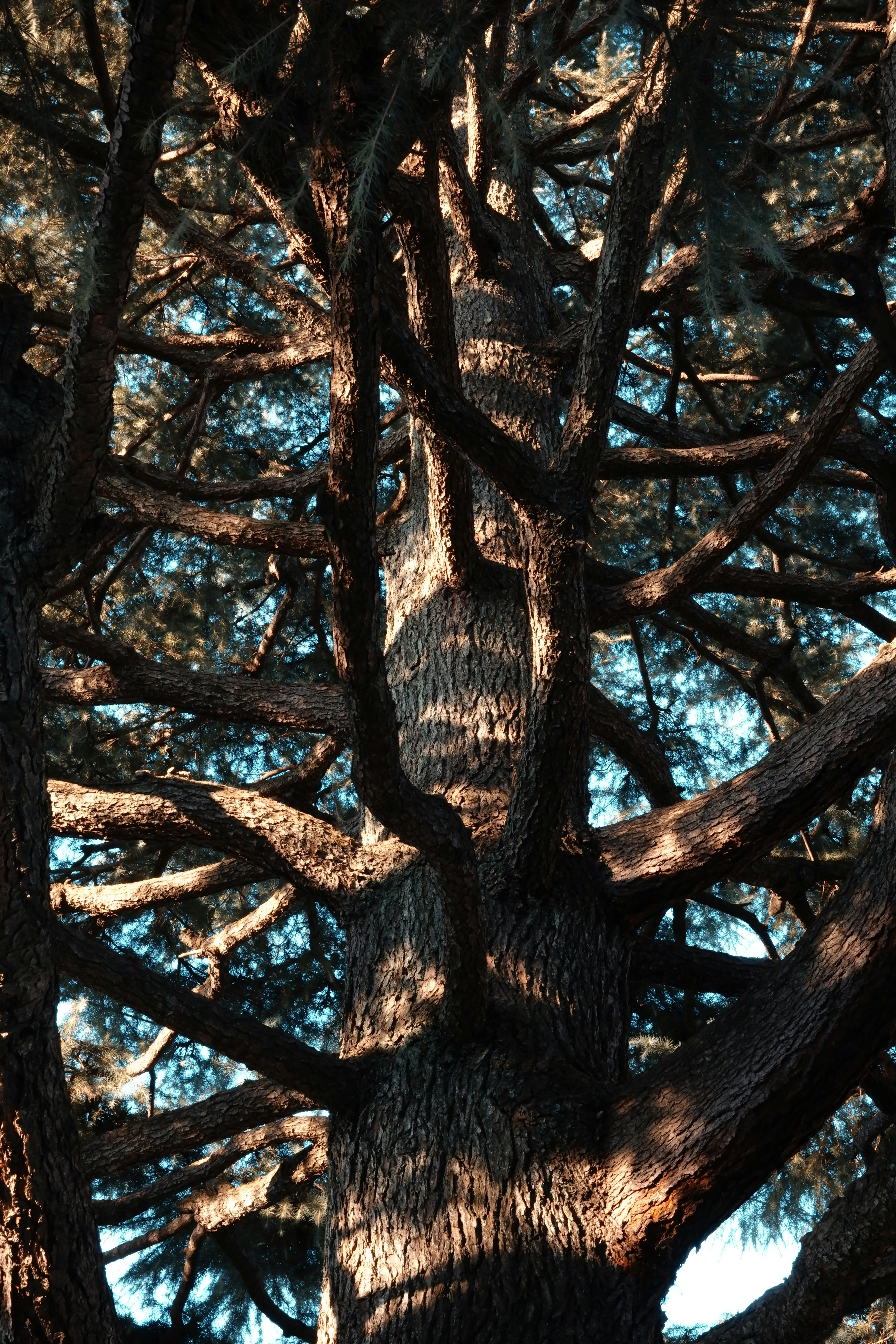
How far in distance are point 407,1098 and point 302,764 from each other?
1743 millimetres

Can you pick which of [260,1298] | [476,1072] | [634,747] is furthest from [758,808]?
[260,1298]

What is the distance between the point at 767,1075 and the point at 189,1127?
5.61 ft

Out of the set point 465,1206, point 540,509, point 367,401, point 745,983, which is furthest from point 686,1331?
point 367,401

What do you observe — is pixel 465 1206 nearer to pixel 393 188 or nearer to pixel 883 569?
pixel 393 188

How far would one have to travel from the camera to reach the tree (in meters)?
1.93

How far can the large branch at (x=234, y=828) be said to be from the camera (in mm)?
2920

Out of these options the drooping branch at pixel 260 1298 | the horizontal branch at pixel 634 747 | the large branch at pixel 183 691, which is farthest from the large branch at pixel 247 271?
the drooping branch at pixel 260 1298

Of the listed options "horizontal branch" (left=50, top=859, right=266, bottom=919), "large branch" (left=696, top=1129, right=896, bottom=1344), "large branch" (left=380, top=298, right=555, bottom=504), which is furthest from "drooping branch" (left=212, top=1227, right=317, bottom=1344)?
"large branch" (left=380, top=298, right=555, bottom=504)

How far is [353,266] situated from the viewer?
2.00 metres

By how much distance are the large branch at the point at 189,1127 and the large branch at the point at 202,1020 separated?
56 cm

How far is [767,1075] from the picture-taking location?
2.08 meters

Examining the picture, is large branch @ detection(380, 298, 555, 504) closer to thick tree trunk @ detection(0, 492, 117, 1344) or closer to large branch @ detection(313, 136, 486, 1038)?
large branch @ detection(313, 136, 486, 1038)

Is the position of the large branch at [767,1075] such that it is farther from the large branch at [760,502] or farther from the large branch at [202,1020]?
the large branch at [760,502]

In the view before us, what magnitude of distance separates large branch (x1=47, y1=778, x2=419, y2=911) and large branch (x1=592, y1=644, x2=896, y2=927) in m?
0.60
